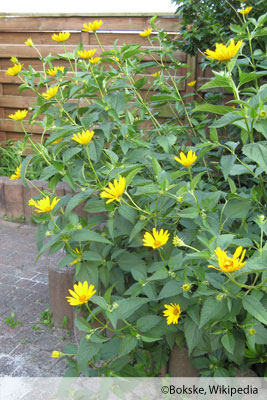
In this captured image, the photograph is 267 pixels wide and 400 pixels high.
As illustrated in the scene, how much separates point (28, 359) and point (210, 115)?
2.31m

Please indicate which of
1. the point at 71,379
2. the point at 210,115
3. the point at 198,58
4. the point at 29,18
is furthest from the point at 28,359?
the point at 29,18

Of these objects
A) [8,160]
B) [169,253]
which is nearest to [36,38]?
[8,160]

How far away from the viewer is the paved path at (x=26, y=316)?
1951mm

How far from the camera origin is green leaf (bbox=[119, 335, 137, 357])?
4.58 feet

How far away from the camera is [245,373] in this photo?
154 centimetres

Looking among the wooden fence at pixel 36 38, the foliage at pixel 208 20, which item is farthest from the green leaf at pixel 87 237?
the wooden fence at pixel 36 38

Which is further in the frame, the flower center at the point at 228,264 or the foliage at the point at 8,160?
the foliage at the point at 8,160

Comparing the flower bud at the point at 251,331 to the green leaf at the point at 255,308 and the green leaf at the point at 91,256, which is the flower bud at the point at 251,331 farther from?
the green leaf at the point at 91,256

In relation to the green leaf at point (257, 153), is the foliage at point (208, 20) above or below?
above

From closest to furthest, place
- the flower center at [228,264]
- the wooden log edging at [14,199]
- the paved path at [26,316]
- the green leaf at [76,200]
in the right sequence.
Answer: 1. the flower center at [228,264]
2. the green leaf at [76,200]
3. the paved path at [26,316]
4. the wooden log edging at [14,199]

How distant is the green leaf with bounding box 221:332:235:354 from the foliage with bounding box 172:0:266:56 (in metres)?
1.94

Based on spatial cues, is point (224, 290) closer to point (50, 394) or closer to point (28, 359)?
point (50, 394)

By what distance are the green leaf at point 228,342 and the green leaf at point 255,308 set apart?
7.7 inches

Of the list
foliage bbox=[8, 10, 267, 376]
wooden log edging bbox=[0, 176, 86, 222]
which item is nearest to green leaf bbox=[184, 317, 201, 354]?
foliage bbox=[8, 10, 267, 376]
